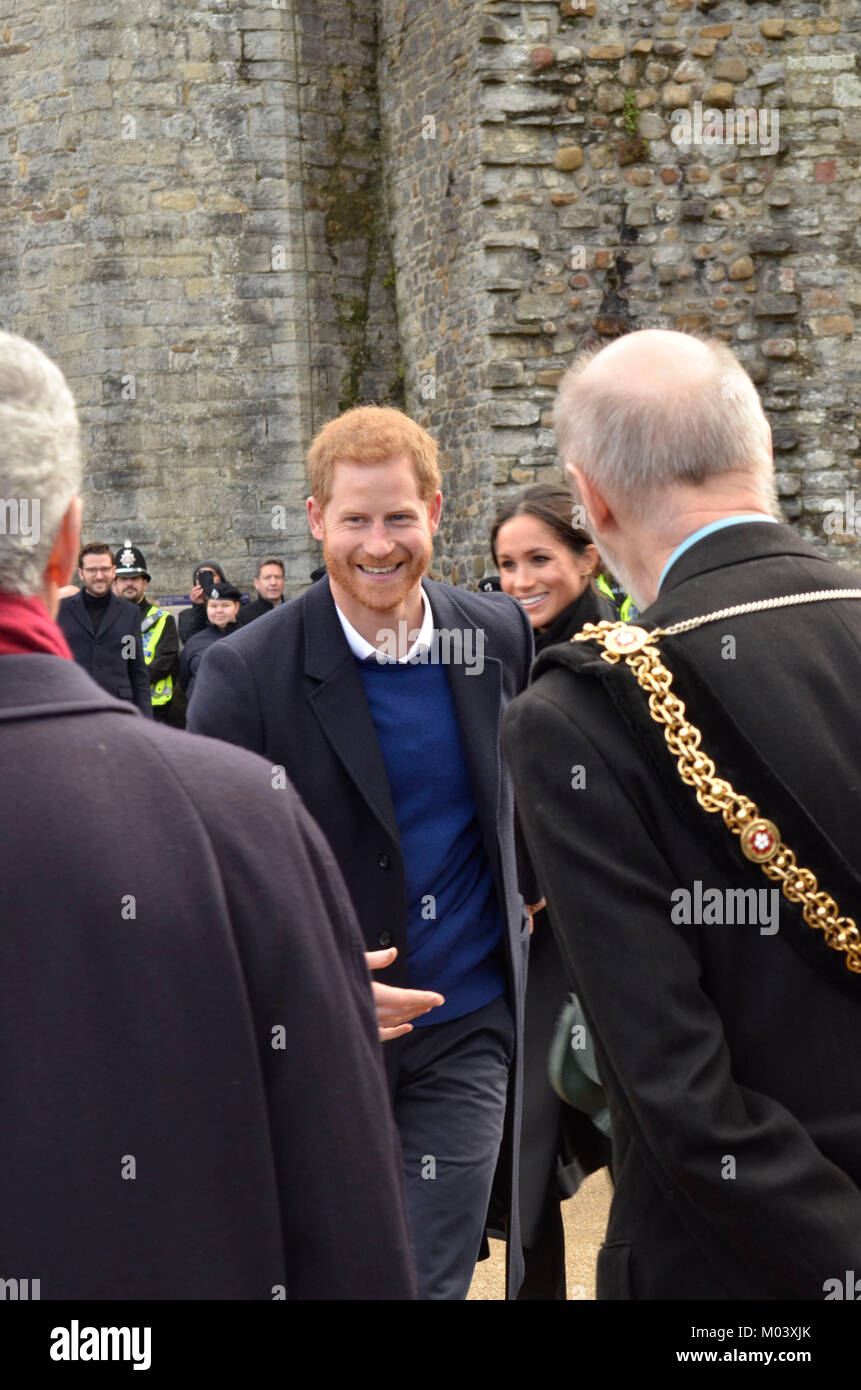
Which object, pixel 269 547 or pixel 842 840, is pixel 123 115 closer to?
pixel 269 547

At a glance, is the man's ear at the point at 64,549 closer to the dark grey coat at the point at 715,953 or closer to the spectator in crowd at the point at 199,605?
the dark grey coat at the point at 715,953

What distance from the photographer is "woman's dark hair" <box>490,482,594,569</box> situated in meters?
4.23

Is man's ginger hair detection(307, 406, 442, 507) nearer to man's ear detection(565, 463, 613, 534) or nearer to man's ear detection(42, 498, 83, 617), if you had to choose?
man's ear detection(565, 463, 613, 534)

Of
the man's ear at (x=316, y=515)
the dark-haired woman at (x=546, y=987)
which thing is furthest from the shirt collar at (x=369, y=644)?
the dark-haired woman at (x=546, y=987)

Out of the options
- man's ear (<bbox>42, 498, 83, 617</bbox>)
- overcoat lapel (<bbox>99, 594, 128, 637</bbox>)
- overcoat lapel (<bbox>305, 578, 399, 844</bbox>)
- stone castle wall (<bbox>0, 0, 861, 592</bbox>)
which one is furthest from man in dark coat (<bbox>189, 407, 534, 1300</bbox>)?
stone castle wall (<bbox>0, 0, 861, 592</bbox>)

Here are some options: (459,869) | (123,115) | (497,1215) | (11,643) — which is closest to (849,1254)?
(11,643)

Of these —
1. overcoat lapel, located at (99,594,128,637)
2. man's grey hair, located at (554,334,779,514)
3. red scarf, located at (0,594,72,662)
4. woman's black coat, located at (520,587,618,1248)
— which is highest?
man's grey hair, located at (554,334,779,514)

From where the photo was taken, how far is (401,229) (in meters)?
14.0

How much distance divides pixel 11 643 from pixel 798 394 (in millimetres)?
11128

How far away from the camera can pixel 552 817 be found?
183 cm

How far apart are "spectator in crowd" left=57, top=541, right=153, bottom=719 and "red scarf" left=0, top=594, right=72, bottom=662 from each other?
8.51 meters

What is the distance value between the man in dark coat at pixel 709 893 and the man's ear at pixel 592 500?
53 mm

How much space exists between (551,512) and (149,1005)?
305 cm

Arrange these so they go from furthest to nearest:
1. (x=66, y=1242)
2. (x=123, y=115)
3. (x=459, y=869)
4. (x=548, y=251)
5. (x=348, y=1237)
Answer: (x=123, y=115)
(x=548, y=251)
(x=459, y=869)
(x=348, y=1237)
(x=66, y=1242)
